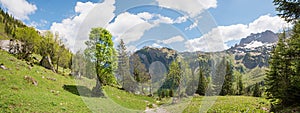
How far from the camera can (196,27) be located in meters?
11.3

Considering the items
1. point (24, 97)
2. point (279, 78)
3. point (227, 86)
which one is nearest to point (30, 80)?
point (24, 97)

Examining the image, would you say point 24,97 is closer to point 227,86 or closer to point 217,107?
point 217,107

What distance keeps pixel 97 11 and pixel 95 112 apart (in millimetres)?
13408

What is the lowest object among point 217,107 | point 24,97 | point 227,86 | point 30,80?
point 217,107

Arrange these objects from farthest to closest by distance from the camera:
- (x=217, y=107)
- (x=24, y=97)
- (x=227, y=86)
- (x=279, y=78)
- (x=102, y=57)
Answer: (x=227, y=86) < (x=102, y=57) < (x=217, y=107) < (x=279, y=78) < (x=24, y=97)

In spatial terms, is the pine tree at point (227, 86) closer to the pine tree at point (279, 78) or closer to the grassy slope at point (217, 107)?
the grassy slope at point (217, 107)

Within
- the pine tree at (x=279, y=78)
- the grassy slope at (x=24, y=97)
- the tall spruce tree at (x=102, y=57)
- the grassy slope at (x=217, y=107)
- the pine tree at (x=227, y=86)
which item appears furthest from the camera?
the pine tree at (x=227, y=86)

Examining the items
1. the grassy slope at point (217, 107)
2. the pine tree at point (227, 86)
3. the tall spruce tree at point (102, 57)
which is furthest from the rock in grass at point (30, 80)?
the pine tree at point (227, 86)

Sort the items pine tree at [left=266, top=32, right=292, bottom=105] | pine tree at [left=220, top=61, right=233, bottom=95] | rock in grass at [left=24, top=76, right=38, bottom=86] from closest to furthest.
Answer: pine tree at [left=266, top=32, right=292, bottom=105] < rock in grass at [left=24, top=76, right=38, bottom=86] < pine tree at [left=220, top=61, right=233, bottom=95]

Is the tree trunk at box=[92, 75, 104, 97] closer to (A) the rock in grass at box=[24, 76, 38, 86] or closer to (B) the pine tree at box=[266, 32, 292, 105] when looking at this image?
(A) the rock in grass at box=[24, 76, 38, 86]

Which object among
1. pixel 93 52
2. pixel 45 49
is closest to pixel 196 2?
pixel 93 52

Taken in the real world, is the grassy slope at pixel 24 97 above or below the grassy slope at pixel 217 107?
above

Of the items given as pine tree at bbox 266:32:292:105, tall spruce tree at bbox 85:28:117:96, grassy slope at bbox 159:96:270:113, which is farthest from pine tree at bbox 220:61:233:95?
tall spruce tree at bbox 85:28:117:96

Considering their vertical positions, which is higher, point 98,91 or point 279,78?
point 279,78
